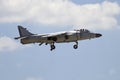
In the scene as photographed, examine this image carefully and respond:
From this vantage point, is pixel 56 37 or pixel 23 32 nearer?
pixel 56 37

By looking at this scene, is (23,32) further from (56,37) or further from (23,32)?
(56,37)

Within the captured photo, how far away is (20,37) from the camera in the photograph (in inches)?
3605

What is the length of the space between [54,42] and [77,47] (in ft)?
15.0

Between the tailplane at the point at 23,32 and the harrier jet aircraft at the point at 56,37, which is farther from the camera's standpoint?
the tailplane at the point at 23,32

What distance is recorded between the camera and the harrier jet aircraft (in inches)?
3558

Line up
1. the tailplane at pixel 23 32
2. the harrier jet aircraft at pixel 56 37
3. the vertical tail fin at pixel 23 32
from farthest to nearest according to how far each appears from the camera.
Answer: the vertical tail fin at pixel 23 32, the tailplane at pixel 23 32, the harrier jet aircraft at pixel 56 37

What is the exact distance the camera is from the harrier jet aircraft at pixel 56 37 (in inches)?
3558

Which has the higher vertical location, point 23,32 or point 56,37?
point 23,32

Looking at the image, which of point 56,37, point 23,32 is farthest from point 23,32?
point 56,37

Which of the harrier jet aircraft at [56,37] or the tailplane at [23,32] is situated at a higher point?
the tailplane at [23,32]

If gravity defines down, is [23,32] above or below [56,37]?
above

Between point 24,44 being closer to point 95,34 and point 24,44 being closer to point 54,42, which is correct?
point 54,42

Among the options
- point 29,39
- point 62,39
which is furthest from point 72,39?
point 29,39

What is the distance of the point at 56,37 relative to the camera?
91.6 m
